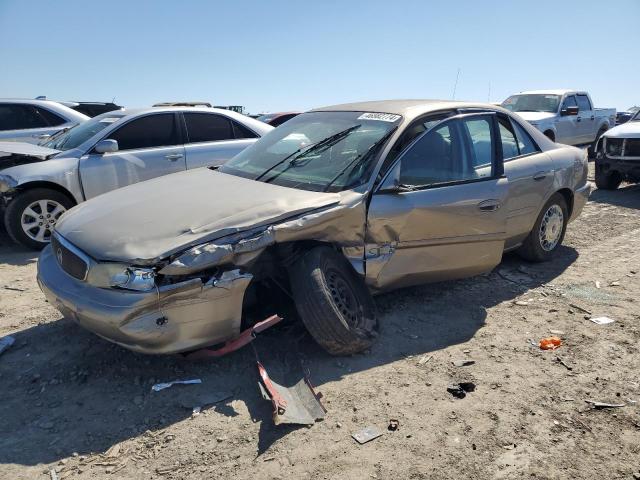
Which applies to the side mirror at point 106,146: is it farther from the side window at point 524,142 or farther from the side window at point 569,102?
the side window at point 569,102

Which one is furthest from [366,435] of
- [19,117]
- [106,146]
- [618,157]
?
[618,157]

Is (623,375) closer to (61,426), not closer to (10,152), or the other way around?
(61,426)

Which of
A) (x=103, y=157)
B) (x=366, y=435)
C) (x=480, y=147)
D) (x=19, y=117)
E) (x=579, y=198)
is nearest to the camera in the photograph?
(x=366, y=435)

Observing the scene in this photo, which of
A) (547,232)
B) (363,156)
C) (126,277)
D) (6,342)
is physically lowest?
(6,342)

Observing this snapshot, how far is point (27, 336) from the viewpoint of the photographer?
3.71m

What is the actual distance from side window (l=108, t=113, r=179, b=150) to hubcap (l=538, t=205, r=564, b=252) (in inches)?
182

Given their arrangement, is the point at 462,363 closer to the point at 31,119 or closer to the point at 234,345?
the point at 234,345

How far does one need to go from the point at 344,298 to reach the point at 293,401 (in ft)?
2.78

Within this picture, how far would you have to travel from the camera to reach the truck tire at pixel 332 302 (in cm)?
320

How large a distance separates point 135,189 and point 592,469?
11.5 feet

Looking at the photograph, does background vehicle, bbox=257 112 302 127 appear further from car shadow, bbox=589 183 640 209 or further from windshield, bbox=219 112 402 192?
windshield, bbox=219 112 402 192

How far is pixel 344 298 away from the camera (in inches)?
137

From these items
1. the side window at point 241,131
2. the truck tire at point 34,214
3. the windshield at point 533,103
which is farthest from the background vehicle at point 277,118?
the truck tire at point 34,214

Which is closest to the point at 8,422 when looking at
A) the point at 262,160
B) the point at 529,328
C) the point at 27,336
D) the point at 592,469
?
the point at 27,336
